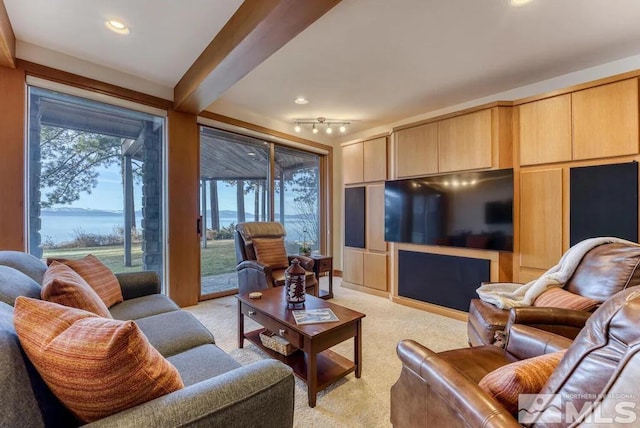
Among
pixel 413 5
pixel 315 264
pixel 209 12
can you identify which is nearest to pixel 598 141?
pixel 413 5

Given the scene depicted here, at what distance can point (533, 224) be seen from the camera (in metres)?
2.84

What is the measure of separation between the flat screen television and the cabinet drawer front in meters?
2.26

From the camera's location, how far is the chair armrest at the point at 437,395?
80 cm

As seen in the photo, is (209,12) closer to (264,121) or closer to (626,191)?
(264,121)

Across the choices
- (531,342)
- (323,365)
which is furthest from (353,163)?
(531,342)

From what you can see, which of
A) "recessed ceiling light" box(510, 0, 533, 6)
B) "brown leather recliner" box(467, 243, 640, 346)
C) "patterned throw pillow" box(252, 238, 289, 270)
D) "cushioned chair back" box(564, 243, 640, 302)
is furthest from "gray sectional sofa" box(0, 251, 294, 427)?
"recessed ceiling light" box(510, 0, 533, 6)

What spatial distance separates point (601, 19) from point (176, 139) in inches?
160

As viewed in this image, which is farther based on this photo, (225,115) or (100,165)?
(225,115)

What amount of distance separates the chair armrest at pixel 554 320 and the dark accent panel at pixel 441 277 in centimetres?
148

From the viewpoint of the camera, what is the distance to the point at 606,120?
244cm

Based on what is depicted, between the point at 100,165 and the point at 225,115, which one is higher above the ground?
the point at 225,115

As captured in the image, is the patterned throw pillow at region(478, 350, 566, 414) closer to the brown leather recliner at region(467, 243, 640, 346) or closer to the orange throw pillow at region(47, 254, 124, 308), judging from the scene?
the brown leather recliner at region(467, 243, 640, 346)

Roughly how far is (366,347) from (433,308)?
4.32ft

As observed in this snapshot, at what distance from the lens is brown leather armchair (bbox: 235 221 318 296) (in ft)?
10.2
